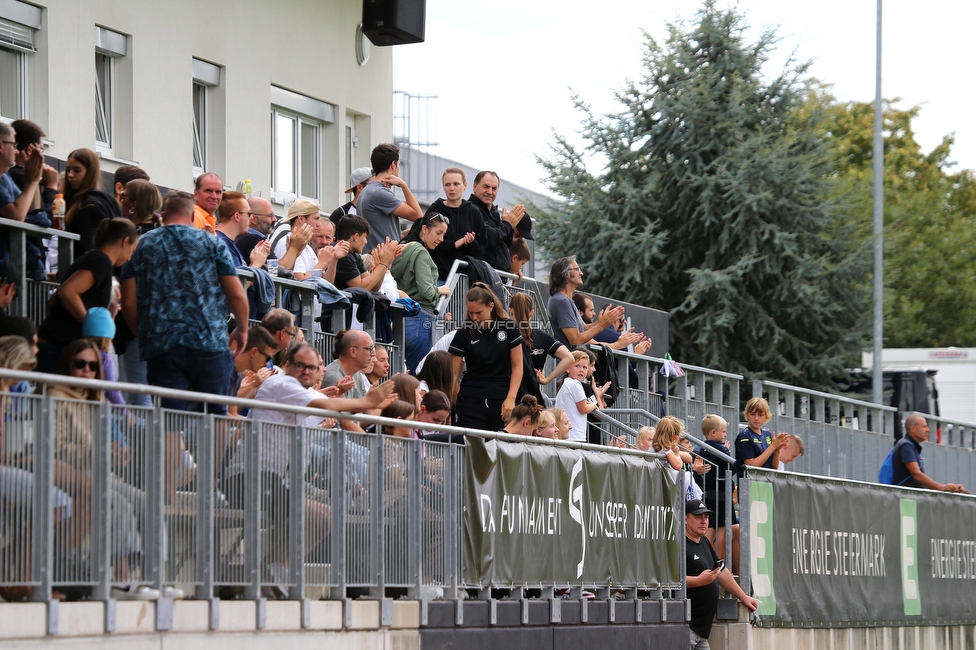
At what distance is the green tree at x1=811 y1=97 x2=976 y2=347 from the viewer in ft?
169

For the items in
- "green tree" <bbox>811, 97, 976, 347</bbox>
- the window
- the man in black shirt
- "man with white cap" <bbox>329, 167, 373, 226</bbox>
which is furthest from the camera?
"green tree" <bbox>811, 97, 976, 347</bbox>

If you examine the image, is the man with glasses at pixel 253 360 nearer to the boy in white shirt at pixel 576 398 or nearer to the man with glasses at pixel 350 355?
the man with glasses at pixel 350 355

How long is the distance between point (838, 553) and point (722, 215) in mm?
15507

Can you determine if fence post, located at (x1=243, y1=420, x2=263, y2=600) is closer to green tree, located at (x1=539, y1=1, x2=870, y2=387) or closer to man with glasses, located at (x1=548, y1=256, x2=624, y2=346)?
man with glasses, located at (x1=548, y1=256, x2=624, y2=346)

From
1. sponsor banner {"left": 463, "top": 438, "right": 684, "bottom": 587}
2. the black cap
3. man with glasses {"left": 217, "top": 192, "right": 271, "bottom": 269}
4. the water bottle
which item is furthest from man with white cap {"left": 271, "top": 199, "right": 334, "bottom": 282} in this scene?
the black cap

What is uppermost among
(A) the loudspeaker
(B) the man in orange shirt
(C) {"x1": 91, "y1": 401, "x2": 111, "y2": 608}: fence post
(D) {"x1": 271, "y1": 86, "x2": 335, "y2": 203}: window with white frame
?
(A) the loudspeaker

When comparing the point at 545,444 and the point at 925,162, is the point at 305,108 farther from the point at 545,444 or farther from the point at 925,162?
the point at 925,162

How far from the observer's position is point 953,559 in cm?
1958

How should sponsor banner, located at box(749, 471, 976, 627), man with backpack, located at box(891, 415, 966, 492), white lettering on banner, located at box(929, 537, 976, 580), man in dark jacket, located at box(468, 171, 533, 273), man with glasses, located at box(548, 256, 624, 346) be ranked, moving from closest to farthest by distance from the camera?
man in dark jacket, located at box(468, 171, 533, 273) → sponsor banner, located at box(749, 471, 976, 627) → man with glasses, located at box(548, 256, 624, 346) → white lettering on banner, located at box(929, 537, 976, 580) → man with backpack, located at box(891, 415, 966, 492)

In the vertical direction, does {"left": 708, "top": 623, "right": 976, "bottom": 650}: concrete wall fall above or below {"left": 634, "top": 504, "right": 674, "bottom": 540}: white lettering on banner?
below

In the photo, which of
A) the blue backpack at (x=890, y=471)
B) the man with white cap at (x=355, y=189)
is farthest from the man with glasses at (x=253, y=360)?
the blue backpack at (x=890, y=471)

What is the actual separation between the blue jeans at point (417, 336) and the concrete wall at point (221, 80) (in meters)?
4.48

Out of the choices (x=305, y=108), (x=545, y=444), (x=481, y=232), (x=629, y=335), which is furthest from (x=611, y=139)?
(x=545, y=444)

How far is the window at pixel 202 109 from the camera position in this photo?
63.3ft
